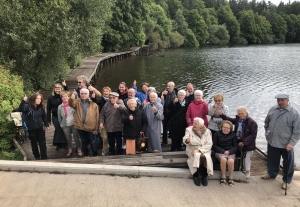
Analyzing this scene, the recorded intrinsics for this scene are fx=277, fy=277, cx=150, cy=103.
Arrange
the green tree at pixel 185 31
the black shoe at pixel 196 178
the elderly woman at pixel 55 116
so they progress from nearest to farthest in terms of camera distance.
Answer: the black shoe at pixel 196 178 < the elderly woman at pixel 55 116 < the green tree at pixel 185 31

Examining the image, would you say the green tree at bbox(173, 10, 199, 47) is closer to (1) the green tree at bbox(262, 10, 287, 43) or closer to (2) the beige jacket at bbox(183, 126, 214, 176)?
(1) the green tree at bbox(262, 10, 287, 43)

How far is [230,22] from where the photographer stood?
291 ft

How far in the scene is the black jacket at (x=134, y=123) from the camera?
6.32 metres

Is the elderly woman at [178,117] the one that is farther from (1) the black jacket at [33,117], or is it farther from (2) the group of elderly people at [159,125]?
(1) the black jacket at [33,117]

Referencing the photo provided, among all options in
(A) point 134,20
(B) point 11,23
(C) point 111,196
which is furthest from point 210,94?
(A) point 134,20

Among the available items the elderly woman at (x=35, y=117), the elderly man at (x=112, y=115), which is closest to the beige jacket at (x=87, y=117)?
the elderly man at (x=112, y=115)

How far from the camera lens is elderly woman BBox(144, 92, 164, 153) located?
6.51 m

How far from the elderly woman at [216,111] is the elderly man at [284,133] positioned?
0.99m

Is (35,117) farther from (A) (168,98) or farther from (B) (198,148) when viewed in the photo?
(B) (198,148)

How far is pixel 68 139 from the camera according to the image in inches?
274

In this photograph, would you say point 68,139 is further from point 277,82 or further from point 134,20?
point 134,20

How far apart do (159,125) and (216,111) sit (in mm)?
1432

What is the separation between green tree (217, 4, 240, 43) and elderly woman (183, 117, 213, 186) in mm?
85671

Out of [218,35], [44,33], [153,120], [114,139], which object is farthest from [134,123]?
[218,35]
